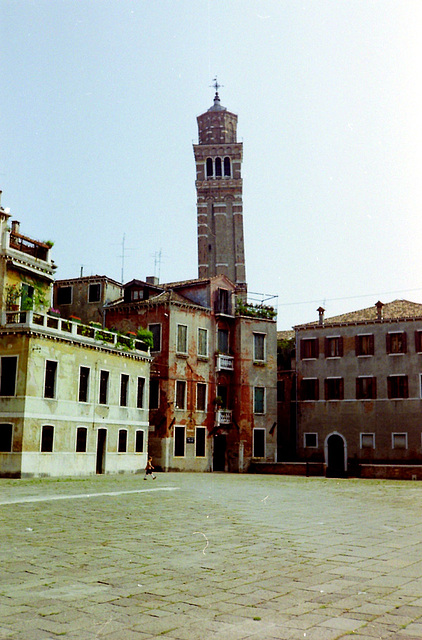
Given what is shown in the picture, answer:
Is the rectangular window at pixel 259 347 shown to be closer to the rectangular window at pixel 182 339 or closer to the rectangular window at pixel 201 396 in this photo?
the rectangular window at pixel 201 396

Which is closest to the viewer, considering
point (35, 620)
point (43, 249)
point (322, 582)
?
point (35, 620)

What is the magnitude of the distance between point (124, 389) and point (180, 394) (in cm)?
595

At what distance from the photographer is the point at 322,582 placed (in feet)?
24.8

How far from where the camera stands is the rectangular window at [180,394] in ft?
133

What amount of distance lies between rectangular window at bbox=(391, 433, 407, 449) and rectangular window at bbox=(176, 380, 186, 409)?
15.0 metres

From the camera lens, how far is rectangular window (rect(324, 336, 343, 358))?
48125 millimetres

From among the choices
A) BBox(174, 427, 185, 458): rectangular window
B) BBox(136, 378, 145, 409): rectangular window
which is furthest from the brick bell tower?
BBox(136, 378, 145, 409): rectangular window

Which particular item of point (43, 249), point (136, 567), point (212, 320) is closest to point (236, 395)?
point (212, 320)

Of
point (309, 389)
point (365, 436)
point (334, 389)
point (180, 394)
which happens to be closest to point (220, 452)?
point (180, 394)

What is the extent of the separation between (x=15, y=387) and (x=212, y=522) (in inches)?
693

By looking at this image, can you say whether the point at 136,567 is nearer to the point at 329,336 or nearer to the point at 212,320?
the point at 212,320

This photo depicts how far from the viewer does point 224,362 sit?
143ft

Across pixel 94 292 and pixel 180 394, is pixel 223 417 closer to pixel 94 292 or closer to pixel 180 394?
pixel 180 394

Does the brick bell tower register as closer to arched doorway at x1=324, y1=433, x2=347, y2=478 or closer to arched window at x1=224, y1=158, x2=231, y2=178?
arched window at x1=224, y1=158, x2=231, y2=178
